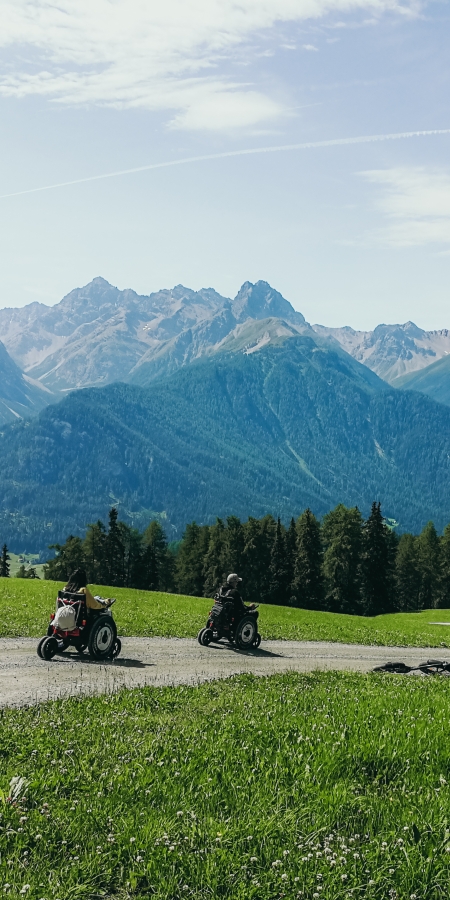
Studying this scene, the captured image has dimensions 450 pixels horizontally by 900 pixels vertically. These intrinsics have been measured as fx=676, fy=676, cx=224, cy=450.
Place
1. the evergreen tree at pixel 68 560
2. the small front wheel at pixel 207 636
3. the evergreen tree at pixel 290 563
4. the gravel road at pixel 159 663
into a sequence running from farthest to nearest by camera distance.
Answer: the evergreen tree at pixel 68 560
the evergreen tree at pixel 290 563
the small front wheel at pixel 207 636
the gravel road at pixel 159 663

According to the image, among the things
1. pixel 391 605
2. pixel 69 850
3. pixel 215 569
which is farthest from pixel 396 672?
pixel 215 569

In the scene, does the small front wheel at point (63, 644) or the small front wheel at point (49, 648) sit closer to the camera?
the small front wheel at point (49, 648)

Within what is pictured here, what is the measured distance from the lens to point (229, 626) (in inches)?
1022

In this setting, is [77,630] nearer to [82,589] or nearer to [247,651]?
[82,589]

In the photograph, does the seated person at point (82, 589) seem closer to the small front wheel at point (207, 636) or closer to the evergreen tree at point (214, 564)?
Answer: the small front wheel at point (207, 636)

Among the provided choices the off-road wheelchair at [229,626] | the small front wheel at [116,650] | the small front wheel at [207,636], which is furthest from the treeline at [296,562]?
the small front wheel at [116,650]

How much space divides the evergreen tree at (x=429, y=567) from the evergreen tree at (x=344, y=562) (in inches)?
703

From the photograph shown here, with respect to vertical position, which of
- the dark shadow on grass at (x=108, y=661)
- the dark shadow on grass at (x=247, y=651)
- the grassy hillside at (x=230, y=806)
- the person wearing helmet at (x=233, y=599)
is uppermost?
the person wearing helmet at (x=233, y=599)

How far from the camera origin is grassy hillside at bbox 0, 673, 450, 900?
6637 millimetres

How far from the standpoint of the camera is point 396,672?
74.8ft

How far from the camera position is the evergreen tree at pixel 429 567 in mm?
112750

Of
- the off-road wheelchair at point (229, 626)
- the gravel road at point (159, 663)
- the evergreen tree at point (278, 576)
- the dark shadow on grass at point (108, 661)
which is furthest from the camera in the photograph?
the evergreen tree at point (278, 576)

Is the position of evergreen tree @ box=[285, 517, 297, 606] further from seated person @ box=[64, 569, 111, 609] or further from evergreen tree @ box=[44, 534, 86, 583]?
seated person @ box=[64, 569, 111, 609]

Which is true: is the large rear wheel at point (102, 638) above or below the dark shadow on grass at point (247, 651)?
above
